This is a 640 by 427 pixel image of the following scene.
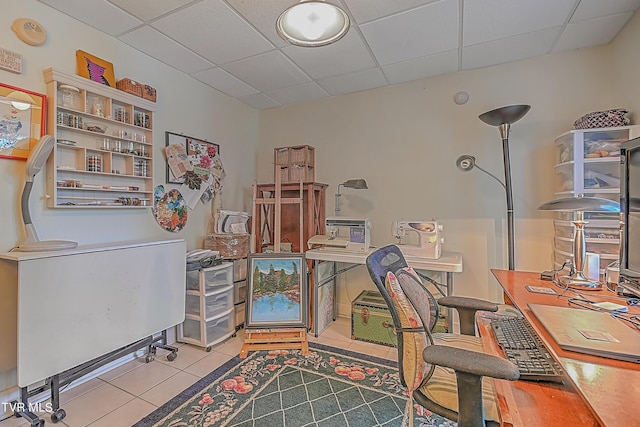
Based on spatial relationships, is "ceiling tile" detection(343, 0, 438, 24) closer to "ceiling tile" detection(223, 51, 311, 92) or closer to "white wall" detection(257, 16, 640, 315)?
"ceiling tile" detection(223, 51, 311, 92)

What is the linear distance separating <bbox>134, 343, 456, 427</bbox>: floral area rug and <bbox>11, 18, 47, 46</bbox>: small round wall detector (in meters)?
2.38

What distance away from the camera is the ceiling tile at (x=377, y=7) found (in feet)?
6.23

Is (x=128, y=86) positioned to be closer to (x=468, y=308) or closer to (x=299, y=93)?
(x=299, y=93)

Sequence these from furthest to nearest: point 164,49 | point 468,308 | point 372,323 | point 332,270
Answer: point 332,270, point 372,323, point 164,49, point 468,308

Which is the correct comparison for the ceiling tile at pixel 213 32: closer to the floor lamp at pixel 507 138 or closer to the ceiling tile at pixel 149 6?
the ceiling tile at pixel 149 6

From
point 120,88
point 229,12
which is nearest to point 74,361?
point 120,88

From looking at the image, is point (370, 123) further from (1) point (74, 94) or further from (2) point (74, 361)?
(2) point (74, 361)

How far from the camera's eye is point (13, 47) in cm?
181

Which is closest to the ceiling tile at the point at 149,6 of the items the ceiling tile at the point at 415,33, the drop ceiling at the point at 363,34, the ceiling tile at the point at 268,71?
the drop ceiling at the point at 363,34

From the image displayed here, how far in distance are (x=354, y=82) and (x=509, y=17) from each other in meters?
1.38

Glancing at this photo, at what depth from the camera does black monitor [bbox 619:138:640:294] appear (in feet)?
3.89

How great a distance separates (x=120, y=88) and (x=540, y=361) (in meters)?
3.02

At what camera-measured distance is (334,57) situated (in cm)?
257

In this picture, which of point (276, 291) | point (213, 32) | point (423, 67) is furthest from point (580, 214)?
point (213, 32)
